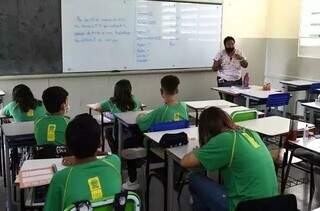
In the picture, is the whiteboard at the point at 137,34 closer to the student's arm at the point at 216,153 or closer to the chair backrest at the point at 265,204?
the student's arm at the point at 216,153

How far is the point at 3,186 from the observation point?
3818mm

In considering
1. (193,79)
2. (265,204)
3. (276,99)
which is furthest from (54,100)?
(193,79)

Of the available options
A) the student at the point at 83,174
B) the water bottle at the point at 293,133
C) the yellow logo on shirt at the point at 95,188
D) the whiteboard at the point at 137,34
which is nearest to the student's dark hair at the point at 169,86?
the water bottle at the point at 293,133

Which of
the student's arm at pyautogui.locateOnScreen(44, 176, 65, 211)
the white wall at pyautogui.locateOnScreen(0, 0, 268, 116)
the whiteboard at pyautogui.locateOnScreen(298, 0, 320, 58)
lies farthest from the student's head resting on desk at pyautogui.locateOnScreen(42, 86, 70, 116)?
the whiteboard at pyautogui.locateOnScreen(298, 0, 320, 58)

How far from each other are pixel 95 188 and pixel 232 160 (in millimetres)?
819

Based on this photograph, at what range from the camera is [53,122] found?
9.50ft

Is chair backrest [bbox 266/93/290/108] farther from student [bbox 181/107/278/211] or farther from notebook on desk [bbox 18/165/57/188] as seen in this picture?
notebook on desk [bbox 18/165/57/188]

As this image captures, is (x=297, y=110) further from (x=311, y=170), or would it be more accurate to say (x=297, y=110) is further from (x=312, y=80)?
(x=311, y=170)

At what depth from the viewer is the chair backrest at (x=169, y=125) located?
3.18 meters

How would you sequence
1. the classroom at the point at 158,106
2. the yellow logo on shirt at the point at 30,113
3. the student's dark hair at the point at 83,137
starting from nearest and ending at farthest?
the student's dark hair at the point at 83,137 → the classroom at the point at 158,106 → the yellow logo on shirt at the point at 30,113

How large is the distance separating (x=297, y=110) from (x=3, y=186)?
17.0ft

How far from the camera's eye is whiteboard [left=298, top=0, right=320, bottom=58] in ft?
21.6

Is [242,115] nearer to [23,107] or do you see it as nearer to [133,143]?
[133,143]

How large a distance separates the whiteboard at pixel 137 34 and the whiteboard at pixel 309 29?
1496 mm
